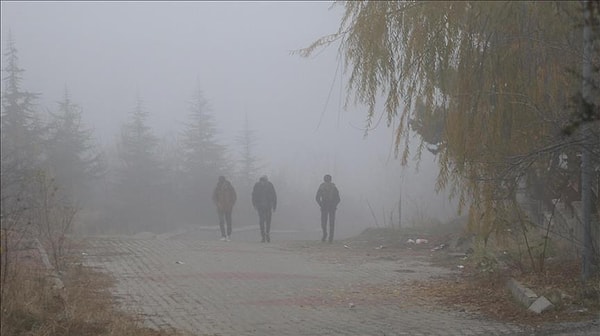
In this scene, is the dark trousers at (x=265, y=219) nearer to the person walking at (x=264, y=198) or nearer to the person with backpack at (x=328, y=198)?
the person walking at (x=264, y=198)

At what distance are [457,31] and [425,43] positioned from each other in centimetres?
36

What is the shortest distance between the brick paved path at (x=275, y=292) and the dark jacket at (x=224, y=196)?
4.18 m

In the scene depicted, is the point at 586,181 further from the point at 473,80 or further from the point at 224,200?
the point at 224,200

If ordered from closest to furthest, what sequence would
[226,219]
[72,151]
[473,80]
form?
[473,80], [226,219], [72,151]

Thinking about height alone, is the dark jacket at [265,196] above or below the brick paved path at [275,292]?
above

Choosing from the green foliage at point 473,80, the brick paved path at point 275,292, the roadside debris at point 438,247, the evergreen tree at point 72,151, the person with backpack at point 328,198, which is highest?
the evergreen tree at point 72,151

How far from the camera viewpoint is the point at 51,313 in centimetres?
691

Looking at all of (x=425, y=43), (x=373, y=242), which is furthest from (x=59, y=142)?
(x=425, y=43)

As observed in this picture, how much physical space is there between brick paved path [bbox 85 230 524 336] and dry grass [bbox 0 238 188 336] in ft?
2.22

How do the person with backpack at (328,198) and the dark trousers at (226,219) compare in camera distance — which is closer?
the person with backpack at (328,198)

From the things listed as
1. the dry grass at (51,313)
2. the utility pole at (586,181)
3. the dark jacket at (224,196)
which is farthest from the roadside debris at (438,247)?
the dry grass at (51,313)

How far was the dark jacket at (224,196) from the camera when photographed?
21.3 meters

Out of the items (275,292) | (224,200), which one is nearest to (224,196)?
(224,200)

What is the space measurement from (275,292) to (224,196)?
35.7 ft
